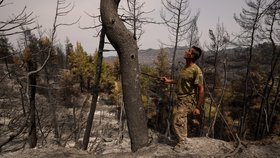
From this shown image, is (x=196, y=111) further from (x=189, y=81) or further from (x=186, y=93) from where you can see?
(x=189, y=81)

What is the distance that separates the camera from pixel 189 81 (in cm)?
492

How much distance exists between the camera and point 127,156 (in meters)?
4.57

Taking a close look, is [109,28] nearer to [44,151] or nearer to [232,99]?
[44,151]

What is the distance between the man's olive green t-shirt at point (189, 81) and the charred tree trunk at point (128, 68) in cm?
79

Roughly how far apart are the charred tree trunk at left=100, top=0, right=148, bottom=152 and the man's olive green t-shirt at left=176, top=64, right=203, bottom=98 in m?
0.79

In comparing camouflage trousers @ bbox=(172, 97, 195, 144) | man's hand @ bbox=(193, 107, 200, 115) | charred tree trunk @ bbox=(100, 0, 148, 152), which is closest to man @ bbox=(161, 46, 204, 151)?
camouflage trousers @ bbox=(172, 97, 195, 144)

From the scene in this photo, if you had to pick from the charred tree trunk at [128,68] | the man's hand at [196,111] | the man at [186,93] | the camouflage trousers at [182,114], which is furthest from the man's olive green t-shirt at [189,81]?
the charred tree trunk at [128,68]

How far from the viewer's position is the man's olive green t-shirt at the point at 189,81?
4.81 m

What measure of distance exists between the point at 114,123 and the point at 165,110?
313 inches

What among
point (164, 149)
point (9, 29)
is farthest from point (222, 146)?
point (9, 29)

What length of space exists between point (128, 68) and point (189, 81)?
3.71 feet

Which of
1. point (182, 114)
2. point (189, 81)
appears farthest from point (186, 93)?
point (182, 114)

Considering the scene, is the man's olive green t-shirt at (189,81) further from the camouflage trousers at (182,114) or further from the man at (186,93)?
the camouflage trousers at (182,114)

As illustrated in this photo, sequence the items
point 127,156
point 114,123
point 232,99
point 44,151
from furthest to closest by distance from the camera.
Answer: point 114,123 → point 232,99 → point 44,151 → point 127,156
